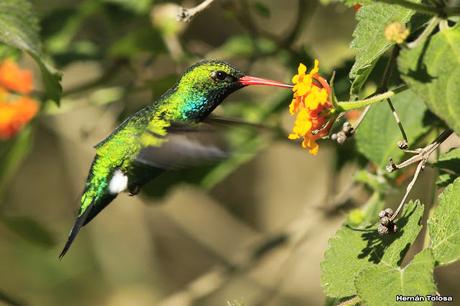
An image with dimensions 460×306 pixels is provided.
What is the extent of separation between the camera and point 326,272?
177 cm

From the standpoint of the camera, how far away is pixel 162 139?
2096 millimetres

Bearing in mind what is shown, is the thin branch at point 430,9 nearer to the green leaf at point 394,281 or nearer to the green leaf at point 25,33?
the green leaf at point 394,281

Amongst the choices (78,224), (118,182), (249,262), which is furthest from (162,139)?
(249,262)

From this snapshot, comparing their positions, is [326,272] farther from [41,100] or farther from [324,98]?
[41,100]

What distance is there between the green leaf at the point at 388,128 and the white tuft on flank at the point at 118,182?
67cm

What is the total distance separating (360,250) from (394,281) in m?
0.16

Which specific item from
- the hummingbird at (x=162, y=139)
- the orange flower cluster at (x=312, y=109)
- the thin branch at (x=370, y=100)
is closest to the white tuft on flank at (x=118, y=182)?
the hummingbird at (x=162, y=139)

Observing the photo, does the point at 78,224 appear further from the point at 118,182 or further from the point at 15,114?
the point at 15,114

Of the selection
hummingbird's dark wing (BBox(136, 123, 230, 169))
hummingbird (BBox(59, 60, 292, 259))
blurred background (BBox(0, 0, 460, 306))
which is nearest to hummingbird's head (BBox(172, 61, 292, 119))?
hummingbird (BBox(59, 60, 292, 259))

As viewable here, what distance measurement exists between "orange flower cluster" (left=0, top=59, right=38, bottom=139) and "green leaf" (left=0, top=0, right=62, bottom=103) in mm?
764

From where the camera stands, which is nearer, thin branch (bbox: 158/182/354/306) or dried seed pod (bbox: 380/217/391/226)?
dried seed pod (bbox: 380/217/391/226)

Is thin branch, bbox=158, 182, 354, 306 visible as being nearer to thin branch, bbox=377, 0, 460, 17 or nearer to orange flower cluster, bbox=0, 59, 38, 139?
orange flower cluster, bbox=0, 59, 38, 139

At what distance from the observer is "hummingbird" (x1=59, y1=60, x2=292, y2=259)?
2.02 meters

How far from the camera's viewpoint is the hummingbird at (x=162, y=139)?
2.02 m
